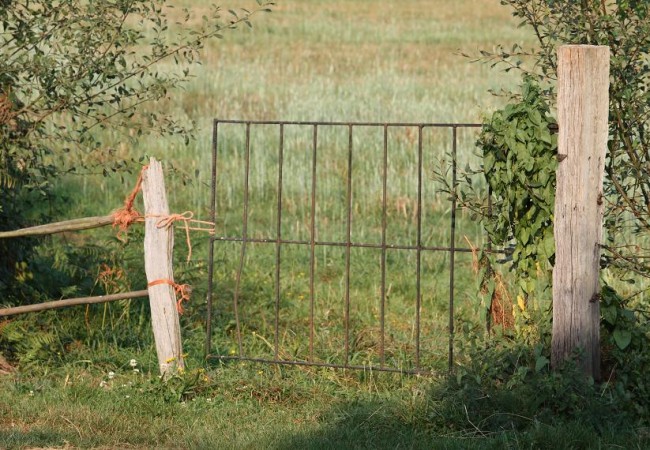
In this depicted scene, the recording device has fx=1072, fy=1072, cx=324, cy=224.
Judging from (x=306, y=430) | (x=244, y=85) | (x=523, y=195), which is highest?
(x=244, y=85)

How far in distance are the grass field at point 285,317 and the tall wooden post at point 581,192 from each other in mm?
586

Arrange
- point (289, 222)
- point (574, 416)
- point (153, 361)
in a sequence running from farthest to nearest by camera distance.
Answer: point (289, 222)
point (153, 361)
point (574, 416)

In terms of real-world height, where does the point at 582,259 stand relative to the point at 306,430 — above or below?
above

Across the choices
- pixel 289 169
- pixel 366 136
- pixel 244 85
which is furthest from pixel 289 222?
pixel 244 85

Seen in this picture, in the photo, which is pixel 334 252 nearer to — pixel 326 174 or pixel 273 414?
pixel 326 174

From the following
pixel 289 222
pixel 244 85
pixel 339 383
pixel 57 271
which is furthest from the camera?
pixel 244 85

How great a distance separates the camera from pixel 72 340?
27.1ft

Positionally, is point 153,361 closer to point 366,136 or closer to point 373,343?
point 373,343

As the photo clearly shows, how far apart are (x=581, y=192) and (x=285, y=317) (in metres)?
3.69

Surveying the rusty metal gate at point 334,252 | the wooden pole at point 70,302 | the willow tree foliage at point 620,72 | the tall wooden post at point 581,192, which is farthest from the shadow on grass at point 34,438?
the willow tree foliage at point 620,72

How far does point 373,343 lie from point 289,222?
14.7 feet

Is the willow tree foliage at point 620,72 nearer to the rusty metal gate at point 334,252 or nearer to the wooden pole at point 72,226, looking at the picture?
the rusty metal gate at point 334,252

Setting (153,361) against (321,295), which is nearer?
(153,361)

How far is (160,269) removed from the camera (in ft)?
23.2
